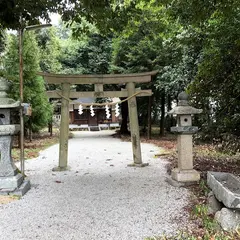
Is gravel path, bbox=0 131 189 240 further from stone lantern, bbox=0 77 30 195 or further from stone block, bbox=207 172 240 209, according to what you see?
stone block, bbox=207 172 240 209

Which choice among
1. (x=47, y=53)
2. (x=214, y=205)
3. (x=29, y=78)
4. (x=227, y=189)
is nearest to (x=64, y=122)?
(x=214, y=205)

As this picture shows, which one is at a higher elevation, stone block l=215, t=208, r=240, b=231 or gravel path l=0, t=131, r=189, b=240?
stone block l=215, t=208, r=240, b=231

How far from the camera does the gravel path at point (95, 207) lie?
11.6 feet

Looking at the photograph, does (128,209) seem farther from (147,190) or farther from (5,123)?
(5,123)

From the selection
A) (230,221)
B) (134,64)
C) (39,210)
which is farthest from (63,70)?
(230,221)

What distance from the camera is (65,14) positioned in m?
5.39

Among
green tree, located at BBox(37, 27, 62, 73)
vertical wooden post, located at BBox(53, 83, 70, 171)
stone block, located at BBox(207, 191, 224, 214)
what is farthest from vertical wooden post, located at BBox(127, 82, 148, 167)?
green tree, located at BBox(37, 27, 62, 73)

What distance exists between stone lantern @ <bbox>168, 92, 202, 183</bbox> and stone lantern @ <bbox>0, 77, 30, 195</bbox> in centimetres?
315

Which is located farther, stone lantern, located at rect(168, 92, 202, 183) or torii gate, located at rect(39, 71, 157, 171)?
torii gate, located at rect(39, 71, 157, 171)

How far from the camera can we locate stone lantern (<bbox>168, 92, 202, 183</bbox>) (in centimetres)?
579

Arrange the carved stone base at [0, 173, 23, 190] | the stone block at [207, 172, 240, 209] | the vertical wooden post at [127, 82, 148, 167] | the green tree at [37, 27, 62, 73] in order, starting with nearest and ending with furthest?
the stone block at [207, 172, 240, 209] < the carved stone base at [0, 173, 23, 190] < the vertical wooden post at [127, 82, 148, 167] < the green tree at [37, 27, 62, 73]

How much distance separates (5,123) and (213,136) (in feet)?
14.8

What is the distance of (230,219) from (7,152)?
4.00m

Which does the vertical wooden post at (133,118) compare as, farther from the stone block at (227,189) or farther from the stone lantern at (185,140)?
the stone block at (227,189)
